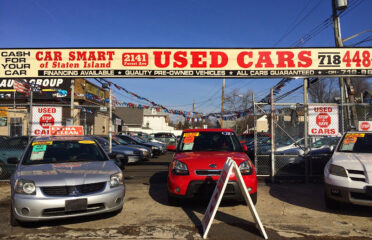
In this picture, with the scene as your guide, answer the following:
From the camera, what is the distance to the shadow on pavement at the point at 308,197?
5.80 metres

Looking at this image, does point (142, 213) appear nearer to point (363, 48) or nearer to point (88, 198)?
point (88, 198)

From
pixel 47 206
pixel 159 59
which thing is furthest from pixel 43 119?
pixel 47 206

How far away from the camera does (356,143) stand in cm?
662

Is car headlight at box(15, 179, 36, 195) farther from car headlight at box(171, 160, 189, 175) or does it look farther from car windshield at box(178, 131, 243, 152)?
car windshield at box(178, 131, 243, 152)

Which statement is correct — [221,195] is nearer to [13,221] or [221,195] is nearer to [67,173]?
[67,173]

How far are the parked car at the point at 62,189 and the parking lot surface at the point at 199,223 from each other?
293 millimetres

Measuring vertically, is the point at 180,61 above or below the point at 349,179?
above

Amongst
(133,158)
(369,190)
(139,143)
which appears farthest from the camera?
(139,143)

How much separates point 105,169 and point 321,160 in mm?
6753

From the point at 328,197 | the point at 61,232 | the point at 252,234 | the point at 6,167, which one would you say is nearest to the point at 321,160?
the point at 328,197

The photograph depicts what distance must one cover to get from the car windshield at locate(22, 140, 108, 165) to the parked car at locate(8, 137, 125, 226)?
0.16 feet

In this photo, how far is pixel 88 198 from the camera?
4.69 m

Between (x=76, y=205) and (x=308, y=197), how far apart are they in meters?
5.19

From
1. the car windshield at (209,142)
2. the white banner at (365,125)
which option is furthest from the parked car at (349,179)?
the white banner at (365,125)
